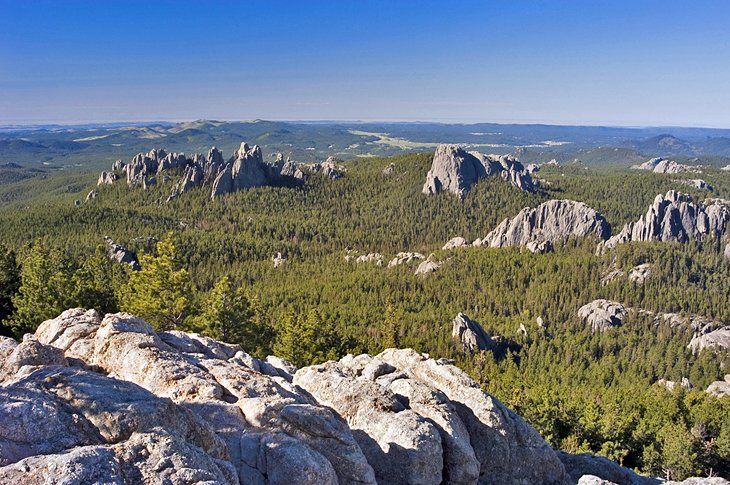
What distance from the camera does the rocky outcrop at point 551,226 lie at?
171750 millimetres

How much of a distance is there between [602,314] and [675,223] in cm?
8237

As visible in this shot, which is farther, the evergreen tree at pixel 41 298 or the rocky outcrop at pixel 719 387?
the rocky outcrop at pixel 719 387

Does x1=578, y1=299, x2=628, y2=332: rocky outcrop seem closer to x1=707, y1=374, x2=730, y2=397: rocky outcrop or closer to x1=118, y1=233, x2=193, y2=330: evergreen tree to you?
x1=707, y1=374, x2=730, y2=397: rocky outcrop

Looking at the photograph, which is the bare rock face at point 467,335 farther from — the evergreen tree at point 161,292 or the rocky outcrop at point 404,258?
the evergreen tree at point 161,292

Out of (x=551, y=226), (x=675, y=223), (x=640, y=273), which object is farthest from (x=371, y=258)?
(x=675, y=223)

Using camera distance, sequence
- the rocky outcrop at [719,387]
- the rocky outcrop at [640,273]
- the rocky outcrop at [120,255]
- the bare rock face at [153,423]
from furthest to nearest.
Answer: the rocky outcrop at [640,273], the rocky outcrop at [120,255], the rocky outcrop at [719,387], the bare rock face at [153,423]

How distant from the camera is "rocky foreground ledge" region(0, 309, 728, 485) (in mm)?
8906

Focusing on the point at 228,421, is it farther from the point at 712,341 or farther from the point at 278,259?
the point at 278,259

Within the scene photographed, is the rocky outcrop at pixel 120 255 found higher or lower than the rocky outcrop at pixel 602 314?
higher

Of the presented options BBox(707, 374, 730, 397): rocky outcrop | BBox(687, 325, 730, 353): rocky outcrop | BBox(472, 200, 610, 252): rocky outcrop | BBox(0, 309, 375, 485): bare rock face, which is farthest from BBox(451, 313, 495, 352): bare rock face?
BBox(472, 200, 610, 252): rocky outcrop

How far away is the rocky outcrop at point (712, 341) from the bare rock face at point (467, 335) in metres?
54.8

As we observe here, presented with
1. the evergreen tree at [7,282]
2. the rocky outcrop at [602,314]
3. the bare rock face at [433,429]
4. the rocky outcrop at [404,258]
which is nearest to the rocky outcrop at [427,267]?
the rocky outcrop at [404,258]

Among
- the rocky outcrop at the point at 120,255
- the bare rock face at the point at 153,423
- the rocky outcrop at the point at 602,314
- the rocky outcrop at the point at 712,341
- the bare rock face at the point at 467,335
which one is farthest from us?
the rocky outcrop at the point at 120,255

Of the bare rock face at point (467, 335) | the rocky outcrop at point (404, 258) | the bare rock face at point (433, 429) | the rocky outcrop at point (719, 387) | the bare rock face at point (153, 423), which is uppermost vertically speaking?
the bare rock face at point (153, 423)
